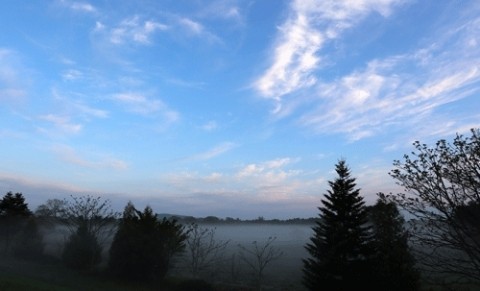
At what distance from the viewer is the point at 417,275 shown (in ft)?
92.5

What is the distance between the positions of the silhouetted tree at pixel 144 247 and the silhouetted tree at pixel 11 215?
2004 cm

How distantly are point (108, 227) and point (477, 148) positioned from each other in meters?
45.4

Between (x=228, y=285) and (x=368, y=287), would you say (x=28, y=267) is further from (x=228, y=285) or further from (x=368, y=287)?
(x=368, y=287)

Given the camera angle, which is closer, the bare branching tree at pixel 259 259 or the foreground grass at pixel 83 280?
the foreground grass at pixel 83 280

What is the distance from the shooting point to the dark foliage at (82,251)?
143ft

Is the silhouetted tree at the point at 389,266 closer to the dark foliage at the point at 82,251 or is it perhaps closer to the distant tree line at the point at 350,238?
the distant tree line at the point at 350,238

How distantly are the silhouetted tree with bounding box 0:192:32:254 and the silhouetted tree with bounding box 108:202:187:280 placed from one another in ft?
65.8

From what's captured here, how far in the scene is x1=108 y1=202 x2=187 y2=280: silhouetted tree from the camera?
39.3m

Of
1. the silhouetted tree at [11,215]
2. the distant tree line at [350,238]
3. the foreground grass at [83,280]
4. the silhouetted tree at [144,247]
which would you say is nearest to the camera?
the distant tree line at [350,238]

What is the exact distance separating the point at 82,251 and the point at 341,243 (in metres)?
27.2

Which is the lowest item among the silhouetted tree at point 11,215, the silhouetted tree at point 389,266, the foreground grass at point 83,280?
the foreground grass at point 83,280

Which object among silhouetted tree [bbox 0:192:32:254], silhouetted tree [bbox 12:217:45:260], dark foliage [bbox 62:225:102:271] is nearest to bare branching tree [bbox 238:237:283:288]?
dark foliage [bbox 62:225:102:271]

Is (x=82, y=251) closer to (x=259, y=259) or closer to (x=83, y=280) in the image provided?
(x=83, y=280)

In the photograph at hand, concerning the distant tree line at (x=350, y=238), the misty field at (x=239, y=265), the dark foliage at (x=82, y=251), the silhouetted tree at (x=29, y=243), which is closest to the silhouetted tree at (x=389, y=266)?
the distant tree line at (x=350, y=238)
